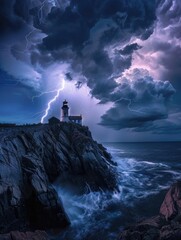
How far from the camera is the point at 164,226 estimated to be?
12555 millimetres

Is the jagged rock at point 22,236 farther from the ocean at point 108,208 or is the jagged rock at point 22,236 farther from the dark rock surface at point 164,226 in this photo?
the dark rock surface at point 164,226

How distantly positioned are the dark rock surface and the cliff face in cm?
1177

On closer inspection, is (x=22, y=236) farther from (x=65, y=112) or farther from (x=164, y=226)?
(x=65, y=112)

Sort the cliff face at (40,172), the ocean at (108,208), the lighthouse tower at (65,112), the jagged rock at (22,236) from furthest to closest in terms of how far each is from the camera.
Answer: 1. the lighthouse tower at (65,112)
2. the ocean at (108,208)
3. the cliff face at (40,172)
4. the jagged rock at (22,236)

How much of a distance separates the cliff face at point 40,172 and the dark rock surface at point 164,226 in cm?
1177

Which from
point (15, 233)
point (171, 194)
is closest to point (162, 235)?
point (171, 194)

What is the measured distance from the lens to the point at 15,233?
46.1 feet

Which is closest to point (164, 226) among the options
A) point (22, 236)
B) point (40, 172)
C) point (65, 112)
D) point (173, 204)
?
point (173, 204)

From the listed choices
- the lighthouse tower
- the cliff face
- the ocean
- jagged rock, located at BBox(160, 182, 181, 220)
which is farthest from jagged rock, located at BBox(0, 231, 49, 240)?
the lighthouse tower

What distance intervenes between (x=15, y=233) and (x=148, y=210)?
1882 centimetres

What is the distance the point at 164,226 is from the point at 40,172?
57.1 feet

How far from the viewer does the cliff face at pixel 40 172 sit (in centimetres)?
2108

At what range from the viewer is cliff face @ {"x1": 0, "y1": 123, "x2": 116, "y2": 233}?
21.1 meters

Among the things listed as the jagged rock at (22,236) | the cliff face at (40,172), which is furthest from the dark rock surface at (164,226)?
the cliff face at (40,172)
